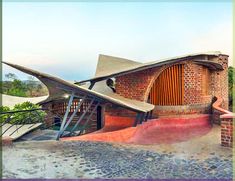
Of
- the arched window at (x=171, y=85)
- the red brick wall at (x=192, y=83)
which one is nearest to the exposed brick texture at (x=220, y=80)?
the red brick wall at (x=192, y=83)

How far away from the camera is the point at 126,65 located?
13219mm

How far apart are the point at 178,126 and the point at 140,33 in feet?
30.3

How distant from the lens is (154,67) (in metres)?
11.0

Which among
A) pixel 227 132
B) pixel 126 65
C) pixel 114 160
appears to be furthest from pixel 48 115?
pixel 227 132

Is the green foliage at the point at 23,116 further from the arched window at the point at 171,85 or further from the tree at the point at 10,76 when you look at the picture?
the tree at the point at 10,76

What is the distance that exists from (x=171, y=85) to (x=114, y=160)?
22.6ft

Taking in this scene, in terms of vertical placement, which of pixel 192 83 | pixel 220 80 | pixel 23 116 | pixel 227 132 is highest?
pixel 220 80

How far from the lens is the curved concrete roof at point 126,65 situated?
10295mm

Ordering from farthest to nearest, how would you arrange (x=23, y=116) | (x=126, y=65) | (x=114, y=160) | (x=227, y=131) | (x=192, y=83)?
(x=126, y=65)
(x=192, y=83)
(x=23, y=116)
(x=227, y=131)
(x=114, y=160)

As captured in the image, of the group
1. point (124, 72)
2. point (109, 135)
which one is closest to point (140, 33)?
point (124, 72)

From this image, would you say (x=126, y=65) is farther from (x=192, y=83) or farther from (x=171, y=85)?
(x=192, y=83)

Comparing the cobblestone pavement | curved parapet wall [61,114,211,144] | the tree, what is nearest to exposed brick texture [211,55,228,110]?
curved parapet wall [61,114,211,144]

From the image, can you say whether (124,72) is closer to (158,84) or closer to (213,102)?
(158,84)

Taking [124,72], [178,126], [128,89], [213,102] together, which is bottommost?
[178,126]
